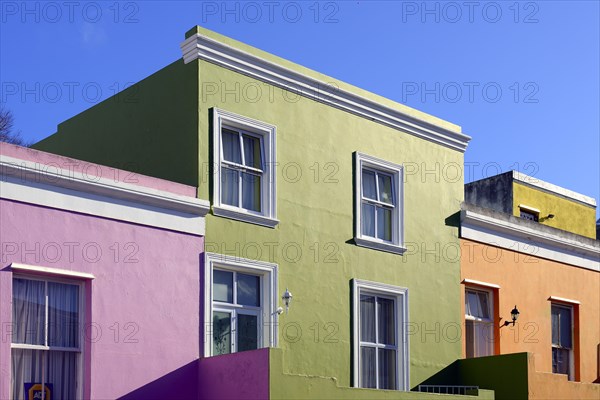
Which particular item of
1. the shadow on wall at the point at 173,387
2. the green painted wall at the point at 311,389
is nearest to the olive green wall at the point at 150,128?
the shadow on wall at the point at 173,387

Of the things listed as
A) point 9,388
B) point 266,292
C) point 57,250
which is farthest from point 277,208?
point 9,388

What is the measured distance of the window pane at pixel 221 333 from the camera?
15.1 m

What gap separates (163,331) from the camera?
14.3m

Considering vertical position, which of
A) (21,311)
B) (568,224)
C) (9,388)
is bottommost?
(9,388)

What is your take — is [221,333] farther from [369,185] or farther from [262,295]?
[369,185]

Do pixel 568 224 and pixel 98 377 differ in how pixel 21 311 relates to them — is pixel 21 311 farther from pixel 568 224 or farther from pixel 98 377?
pixel 568 224

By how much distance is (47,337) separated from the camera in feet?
43.6

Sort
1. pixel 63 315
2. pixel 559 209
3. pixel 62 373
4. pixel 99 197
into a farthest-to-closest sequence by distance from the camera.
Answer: pixel 559 209 → pixel 99 197 → pixel 63 315 → pixel 62 373

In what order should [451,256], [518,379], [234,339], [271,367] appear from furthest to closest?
[451,256]
[518,379]
[234,339]
[271,367]

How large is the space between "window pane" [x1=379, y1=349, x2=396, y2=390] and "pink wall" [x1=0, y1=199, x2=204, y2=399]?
13.2 feet

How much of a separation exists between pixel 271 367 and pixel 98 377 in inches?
91.2

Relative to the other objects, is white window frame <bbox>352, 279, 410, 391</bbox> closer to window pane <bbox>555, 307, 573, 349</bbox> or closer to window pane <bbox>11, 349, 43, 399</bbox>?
window pane <bbox>555, 307, 573, 349</bbox>

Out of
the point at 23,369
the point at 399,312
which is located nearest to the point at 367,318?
the point at 399,312

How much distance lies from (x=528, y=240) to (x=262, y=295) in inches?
290
